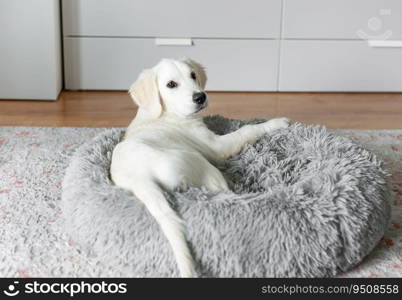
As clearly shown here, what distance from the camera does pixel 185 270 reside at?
167 cm

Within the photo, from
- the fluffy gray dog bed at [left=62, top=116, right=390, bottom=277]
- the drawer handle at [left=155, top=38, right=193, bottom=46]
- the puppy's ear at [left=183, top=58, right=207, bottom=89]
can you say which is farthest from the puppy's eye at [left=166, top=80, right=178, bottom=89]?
the drawer handle at [left=155, top=38, right=193, bottom=46]

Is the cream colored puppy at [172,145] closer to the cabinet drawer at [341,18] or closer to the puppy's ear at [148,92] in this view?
the puppy's ear at [148,92]

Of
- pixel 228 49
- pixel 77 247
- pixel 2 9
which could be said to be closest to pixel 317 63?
pixel 228 49

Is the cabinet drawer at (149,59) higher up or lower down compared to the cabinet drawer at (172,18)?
lower down

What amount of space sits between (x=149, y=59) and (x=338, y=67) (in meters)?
1.07

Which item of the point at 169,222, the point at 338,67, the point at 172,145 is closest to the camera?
the point at 169,222

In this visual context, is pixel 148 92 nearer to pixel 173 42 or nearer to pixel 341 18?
pixel 173 42

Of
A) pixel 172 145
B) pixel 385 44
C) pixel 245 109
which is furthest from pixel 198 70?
pixel 385 44

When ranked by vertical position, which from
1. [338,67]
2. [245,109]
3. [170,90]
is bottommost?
[245,109]

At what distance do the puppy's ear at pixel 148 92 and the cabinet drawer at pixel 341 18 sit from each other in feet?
5.10

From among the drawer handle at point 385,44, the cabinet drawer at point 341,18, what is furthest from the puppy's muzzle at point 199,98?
the drawer handle at point 385,44

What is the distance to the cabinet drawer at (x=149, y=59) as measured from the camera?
3654 mm

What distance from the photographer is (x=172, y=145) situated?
85.6 inches

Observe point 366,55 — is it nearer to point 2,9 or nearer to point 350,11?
point 350,11
